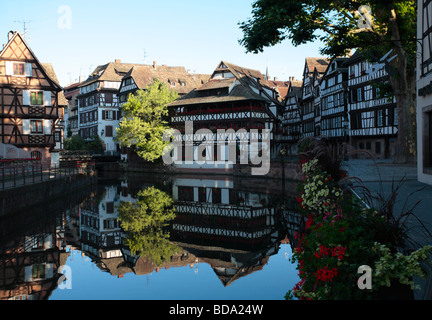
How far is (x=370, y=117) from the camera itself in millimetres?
40562

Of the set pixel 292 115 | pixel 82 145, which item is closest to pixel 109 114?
pixel 82 145

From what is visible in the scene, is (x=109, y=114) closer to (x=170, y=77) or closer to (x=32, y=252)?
(x=170, y=77)

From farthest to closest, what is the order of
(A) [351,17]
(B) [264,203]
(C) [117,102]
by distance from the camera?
(C) [117,102], (B) [264,203], (A) [351,17]

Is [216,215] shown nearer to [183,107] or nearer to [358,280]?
[358,280]

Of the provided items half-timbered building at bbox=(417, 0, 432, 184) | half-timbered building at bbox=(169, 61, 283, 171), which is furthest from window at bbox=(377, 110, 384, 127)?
half-timbered building at bbox=(417, 0, 432, 184)

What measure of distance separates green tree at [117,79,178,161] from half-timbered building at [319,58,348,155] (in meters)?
18.3

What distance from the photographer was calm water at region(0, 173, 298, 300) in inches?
351

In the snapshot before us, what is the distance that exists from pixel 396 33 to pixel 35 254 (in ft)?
63.2

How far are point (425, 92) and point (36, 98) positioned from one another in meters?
32.4

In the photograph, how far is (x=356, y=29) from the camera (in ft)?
71.8

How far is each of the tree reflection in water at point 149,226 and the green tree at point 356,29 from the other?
934cm

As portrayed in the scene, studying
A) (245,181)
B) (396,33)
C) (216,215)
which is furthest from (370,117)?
(216,215)

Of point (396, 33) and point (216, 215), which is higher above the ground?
point (396, 33)

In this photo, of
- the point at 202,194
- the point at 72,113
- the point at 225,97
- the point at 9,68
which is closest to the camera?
the point at 202,194
